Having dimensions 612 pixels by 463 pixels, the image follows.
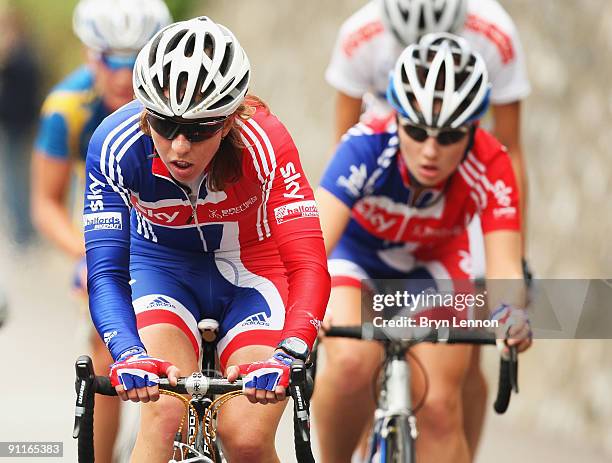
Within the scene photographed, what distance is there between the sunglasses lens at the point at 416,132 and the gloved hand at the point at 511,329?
33.3 inches

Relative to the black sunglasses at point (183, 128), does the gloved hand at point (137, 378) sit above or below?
below

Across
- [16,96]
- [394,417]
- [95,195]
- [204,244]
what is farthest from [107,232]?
[16,96]

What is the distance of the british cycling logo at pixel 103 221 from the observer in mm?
5551

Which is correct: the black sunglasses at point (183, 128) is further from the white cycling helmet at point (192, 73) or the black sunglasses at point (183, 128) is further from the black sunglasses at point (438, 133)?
the black sunglasses at point (438, 133)

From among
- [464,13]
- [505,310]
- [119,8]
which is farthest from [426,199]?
[119,8]

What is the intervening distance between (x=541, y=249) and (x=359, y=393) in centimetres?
407

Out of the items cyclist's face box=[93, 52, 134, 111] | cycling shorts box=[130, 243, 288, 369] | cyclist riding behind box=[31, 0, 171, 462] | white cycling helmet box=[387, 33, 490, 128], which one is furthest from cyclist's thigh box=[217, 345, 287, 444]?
cyclist's face box=[93, 52, 134, 111]

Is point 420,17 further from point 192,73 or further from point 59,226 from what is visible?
point 192,73

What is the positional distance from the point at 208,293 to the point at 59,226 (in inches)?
110

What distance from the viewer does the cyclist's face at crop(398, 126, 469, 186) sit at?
6.79 meters

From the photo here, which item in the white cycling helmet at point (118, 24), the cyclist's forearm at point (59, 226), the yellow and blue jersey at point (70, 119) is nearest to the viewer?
the cyclist's forearm at point (59, 226)

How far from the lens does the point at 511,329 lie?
6375mm

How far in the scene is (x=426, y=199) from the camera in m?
7.19

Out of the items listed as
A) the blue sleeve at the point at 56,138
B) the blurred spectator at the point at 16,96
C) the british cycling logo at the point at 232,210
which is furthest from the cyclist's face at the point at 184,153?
the blurred spectator at the point at 16,96
